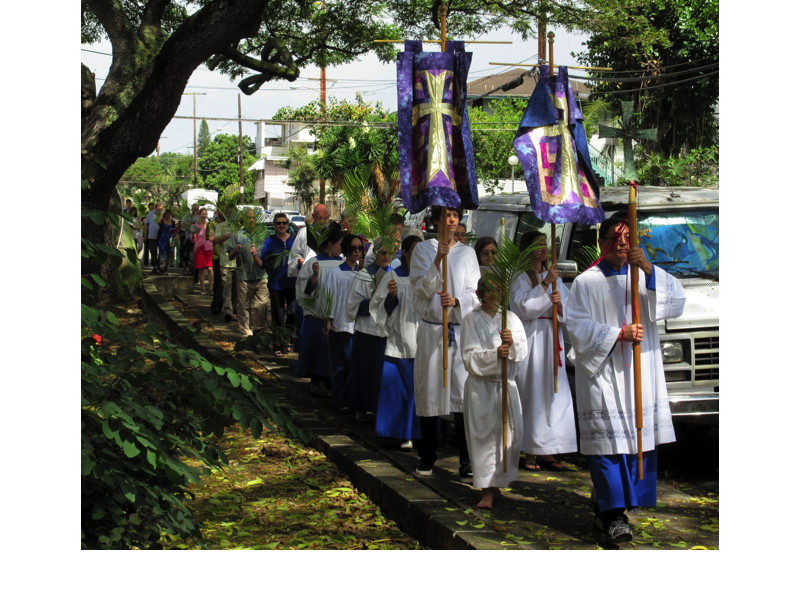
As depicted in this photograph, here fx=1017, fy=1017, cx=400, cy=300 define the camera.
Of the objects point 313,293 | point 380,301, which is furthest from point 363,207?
point 380,301

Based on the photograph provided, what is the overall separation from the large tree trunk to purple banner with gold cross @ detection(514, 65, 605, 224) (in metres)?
4.07

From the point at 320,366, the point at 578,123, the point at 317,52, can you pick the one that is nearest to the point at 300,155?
the point at 317,52

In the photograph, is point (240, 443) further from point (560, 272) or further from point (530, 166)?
point (530, 166)

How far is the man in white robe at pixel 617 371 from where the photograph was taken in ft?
20.4

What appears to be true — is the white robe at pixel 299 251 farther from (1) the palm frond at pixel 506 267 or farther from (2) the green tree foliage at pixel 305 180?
(2) the green tree foliage at pixel 305 180

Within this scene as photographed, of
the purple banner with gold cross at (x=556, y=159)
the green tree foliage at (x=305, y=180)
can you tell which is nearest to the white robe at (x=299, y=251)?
the purple banner with gold cross at (x=556, y=159)

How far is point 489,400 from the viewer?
707cm

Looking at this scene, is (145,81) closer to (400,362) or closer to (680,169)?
(400,362)

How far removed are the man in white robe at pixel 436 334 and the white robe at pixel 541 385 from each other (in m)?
0.44

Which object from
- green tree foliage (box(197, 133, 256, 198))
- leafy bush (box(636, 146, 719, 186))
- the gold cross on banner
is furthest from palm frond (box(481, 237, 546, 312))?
green tree foliage (box(197, 133, 256, 198))

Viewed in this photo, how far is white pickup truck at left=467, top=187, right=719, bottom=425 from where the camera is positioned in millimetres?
8000

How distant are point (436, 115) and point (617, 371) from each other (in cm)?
250

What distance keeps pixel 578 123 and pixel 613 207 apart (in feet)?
5.49

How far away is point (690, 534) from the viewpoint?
655cm
